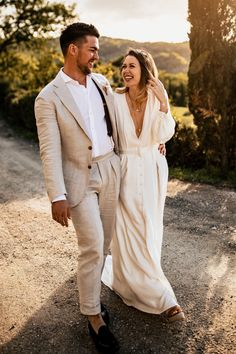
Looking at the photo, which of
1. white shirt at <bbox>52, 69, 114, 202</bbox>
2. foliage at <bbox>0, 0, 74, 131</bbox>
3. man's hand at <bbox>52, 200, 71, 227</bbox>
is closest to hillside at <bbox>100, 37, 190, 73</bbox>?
foliage at <bbox>0, 0, 74, 131</bbox>

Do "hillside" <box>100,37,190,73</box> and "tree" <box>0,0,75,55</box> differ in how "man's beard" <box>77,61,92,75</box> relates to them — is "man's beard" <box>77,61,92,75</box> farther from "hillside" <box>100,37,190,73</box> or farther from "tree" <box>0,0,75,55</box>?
"hillside" <box>100,37,190,73</box>

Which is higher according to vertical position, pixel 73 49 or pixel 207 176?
pixel 73 49

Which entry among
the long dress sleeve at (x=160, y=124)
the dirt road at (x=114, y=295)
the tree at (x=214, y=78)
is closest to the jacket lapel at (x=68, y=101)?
the long dress sleeve at (x=160, y=124)

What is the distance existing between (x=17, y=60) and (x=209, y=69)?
19.3 meters

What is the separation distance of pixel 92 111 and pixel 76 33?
665 mm

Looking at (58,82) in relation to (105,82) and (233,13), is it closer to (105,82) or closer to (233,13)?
(105,82)

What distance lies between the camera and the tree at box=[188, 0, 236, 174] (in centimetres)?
829

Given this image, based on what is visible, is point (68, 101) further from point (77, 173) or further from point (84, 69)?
point (77, 173)

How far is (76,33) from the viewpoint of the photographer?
11.1ft

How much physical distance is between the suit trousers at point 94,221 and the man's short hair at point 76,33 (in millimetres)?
1030

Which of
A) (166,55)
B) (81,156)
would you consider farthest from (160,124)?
(166,55)

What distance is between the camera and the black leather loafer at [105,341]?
132 inches

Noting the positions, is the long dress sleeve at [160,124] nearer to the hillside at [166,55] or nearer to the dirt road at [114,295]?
the dirt road at [114,295]

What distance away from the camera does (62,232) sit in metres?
6.07
